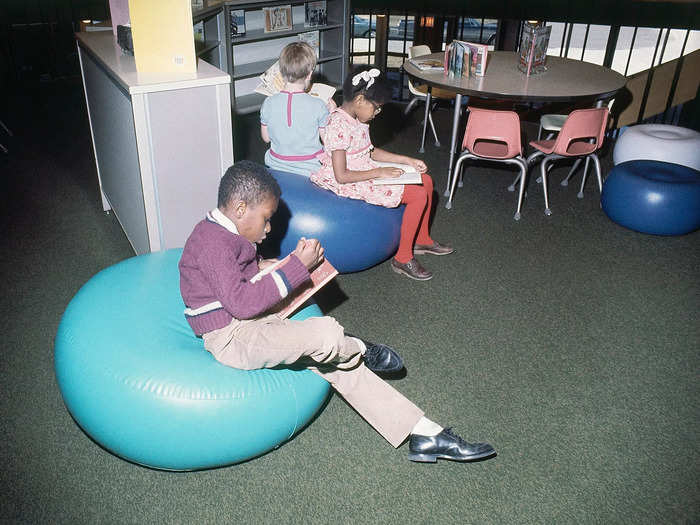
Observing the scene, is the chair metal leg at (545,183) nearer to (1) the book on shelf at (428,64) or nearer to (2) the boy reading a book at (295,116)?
(1) the book on shelf at (428,64)

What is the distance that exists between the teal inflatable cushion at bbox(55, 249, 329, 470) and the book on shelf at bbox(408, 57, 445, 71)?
315cm

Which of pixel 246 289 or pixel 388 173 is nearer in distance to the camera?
pixel 246 289

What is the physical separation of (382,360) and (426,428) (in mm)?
379

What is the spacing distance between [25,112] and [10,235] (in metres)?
3.07

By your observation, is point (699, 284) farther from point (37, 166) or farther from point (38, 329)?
point (37, 166)

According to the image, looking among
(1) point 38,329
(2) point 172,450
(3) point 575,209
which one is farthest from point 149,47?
(3) point 575,209

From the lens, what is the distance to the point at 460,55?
4375mm

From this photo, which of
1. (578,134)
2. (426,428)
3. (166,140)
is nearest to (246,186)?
(166,140)

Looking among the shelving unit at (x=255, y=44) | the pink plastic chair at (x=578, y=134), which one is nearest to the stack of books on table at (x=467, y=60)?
the pink plastic chair at (x=578, y=134)

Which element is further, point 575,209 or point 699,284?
point 575,209

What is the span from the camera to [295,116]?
313cm

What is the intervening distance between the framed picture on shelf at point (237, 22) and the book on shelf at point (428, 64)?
5.55ft

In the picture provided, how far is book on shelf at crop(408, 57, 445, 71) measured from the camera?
15.1 ft

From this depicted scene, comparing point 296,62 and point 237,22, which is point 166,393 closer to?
point 296,62
